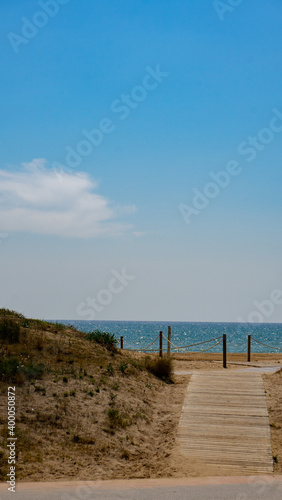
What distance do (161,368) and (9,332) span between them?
511 cm

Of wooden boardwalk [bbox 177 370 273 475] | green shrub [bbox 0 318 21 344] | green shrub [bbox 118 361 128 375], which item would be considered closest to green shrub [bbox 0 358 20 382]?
green shrub [bbox 0 318 21 344]

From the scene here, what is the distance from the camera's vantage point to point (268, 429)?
33.9 ft

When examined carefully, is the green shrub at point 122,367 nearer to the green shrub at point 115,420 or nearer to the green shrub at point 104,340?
the green shrub at point 104,340

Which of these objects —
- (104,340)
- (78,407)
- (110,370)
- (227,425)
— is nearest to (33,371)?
(78,407)

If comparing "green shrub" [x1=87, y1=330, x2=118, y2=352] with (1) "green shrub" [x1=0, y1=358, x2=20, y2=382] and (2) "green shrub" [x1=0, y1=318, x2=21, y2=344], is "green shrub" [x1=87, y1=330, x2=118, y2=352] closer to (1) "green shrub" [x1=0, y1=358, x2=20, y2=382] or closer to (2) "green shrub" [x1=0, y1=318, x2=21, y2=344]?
(2) "green shrub" [x1=0, y1=318, x2=21, y2=344]

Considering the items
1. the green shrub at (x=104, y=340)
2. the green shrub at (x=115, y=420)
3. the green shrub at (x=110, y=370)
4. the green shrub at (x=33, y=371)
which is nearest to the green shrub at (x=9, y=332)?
the green shrub at (x=33, y=371)

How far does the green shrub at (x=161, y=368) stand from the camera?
15078mm

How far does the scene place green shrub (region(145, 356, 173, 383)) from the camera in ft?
49.5

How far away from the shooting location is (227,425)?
10.6 m

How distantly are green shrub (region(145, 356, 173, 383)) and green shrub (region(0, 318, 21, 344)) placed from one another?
14.9 feet

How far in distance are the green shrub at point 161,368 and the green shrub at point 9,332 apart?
4.56m

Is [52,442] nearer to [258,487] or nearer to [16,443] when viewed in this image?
[16,443]

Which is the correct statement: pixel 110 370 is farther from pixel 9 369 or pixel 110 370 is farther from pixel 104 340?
pixel 104 340

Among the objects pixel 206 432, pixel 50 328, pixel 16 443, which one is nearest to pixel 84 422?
pixel 16 443
